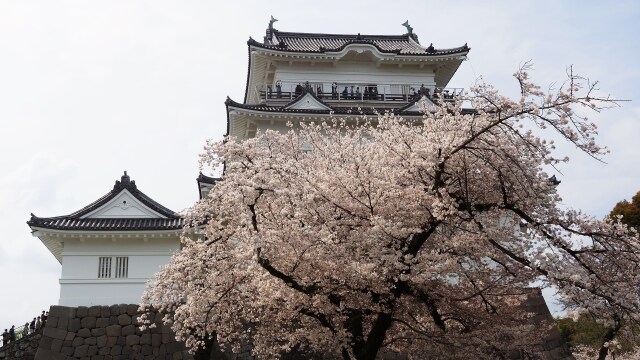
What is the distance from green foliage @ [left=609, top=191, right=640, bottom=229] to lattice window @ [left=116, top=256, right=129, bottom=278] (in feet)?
77.2

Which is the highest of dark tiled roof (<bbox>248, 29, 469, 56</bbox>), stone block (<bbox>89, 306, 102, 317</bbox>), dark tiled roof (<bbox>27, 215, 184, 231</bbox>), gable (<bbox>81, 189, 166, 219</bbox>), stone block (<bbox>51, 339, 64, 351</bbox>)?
dark tiled roof (<bbox>248, 29, 469, 56</bbox>)

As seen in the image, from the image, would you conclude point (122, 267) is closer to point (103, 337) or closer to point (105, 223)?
point (105, 223)

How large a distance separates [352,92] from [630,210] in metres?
17.8

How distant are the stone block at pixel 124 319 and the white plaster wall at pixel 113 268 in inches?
14.4

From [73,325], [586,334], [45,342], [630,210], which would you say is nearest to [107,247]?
[73,325]

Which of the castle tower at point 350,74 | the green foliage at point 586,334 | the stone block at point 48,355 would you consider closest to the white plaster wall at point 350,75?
the castle tower at point 350,74

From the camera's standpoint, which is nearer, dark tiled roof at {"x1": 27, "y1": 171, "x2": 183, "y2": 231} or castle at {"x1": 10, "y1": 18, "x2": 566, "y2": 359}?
castle at {"x1": 10, "y1": 18, "x2": 566, "y2": 359}

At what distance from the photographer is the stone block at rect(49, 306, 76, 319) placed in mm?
14098

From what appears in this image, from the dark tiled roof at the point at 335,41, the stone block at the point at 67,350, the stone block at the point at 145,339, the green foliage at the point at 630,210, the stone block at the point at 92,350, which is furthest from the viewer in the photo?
the green foliage at the point at 630,210

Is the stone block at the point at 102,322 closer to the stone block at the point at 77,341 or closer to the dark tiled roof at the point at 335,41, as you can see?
the stone block at the point at 77,341

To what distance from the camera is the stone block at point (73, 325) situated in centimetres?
1408

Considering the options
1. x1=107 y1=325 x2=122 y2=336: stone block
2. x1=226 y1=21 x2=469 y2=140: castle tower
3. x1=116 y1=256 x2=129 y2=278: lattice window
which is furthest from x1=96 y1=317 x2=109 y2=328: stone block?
x1=226 y1=21 x2=469 y2=140: castle tower

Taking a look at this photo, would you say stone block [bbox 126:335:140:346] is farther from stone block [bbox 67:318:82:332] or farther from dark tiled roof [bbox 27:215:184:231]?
dark tiled roof [bbox 27:215:184:231]

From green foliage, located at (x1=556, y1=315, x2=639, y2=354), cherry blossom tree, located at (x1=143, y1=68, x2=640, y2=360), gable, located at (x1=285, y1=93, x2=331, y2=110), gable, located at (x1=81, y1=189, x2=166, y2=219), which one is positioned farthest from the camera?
green foliage, located at (x1=556, y1=315, x2=639, y2=354)
